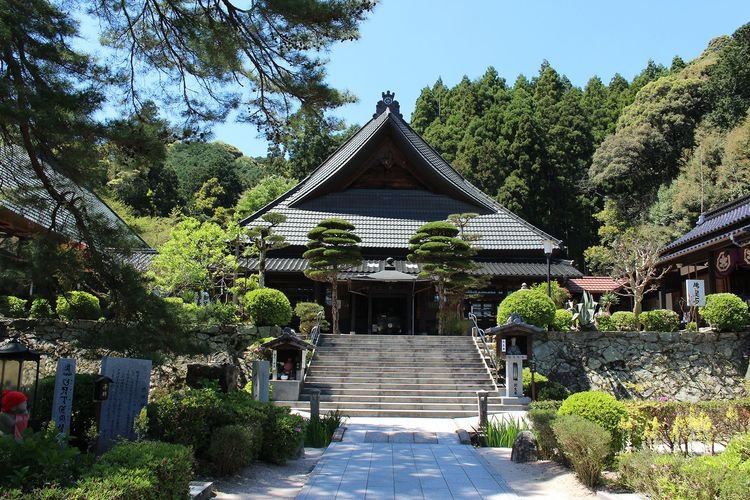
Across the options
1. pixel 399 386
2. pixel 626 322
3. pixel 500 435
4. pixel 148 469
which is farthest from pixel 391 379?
pixel 148 469

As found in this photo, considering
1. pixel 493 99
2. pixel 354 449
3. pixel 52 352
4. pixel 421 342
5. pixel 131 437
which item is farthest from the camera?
pixel 493 99

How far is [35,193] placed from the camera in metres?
6.75

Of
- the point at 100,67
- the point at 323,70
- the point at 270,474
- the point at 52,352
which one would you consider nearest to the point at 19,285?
the point at 100,67

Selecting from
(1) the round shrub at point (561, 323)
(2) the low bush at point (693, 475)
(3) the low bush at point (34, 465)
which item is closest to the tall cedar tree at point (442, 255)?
(1) the round shrub at point (561, 323)

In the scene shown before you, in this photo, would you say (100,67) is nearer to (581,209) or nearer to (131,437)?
(131,437)

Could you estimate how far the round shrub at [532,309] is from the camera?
1542 centimetres

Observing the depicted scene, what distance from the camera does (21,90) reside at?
5773 mm

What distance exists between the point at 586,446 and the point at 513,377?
792 centimetres

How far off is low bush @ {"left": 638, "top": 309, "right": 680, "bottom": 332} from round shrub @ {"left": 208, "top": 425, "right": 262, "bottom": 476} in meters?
12.4

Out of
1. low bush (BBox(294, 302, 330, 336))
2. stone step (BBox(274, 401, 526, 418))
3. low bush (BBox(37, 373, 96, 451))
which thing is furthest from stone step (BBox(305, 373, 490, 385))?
low bush (BBox(37, 373, 96, 451))

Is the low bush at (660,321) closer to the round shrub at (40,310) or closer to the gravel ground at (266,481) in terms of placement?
the gravel ground at (266,481)

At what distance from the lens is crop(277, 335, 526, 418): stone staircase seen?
1336cm

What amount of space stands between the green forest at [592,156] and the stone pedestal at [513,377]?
681 inches

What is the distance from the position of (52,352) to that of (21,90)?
33.2 feet
